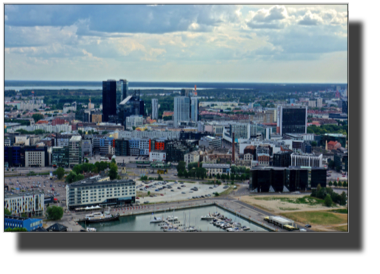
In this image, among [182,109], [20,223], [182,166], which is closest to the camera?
[20,223]

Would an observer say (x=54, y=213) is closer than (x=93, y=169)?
Yes

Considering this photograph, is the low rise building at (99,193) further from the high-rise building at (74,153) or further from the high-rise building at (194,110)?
the high-rise building at (194,110)

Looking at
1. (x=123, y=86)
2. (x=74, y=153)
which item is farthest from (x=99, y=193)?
(x=123, y=86)

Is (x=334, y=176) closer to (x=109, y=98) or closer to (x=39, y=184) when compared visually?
(x=39, y=184)

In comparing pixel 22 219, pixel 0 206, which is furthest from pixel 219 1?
pixel 22 219

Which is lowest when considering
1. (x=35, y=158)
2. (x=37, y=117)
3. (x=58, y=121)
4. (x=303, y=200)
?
(x=303, y=200)
